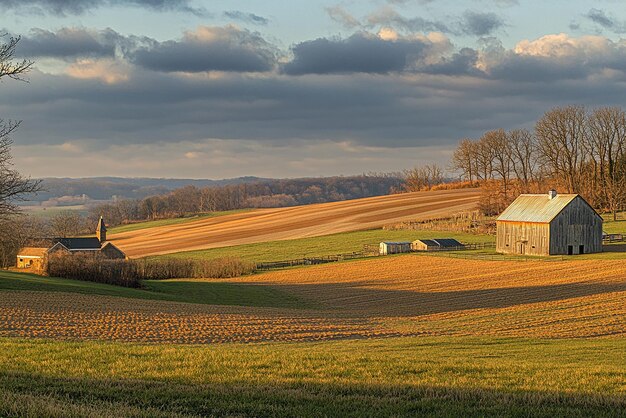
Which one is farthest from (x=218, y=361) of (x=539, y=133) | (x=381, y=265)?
(x=539, y=133)

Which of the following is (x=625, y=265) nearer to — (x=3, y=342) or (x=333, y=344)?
(x=333, y=344)

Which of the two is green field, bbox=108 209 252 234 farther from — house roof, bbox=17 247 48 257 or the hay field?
house roof, bbox=17 247 48 257

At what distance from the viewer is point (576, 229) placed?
72750 millimetres

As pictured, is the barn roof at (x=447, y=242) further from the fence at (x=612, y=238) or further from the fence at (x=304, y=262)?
the fence at (x=612, y=238)

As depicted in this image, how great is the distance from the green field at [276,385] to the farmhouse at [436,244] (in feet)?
204

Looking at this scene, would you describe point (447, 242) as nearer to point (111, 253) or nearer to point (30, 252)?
point (111, 253)

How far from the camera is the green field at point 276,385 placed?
36.4 feet

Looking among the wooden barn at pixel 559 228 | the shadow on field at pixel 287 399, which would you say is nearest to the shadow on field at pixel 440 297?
the wooden barn at pixel 559 228

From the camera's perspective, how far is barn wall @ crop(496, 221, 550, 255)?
2869 inches

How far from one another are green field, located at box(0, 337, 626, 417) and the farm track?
901cm

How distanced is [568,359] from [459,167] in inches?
4130

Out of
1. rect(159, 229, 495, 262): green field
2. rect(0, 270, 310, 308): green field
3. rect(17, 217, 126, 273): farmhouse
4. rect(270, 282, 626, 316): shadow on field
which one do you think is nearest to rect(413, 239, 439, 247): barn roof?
rect(159, 229, 495, 262): green field

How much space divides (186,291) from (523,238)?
3687 centimetres

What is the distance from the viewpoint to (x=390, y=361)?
646 inches
